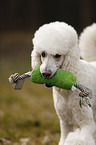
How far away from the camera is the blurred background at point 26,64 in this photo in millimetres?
4223

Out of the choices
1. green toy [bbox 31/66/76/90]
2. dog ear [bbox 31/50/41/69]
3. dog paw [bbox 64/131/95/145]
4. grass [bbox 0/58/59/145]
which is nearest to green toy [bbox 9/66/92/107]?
green toy [bbox 31/66/76/90]

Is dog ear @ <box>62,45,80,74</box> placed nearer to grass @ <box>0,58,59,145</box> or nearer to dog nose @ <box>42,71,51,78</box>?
dog nose @ <box>42,71,51,78</box>

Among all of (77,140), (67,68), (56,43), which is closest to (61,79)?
(67,68)

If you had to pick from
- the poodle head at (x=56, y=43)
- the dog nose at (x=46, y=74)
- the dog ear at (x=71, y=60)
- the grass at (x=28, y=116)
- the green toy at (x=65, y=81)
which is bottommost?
the grass at (x=28, y=116)

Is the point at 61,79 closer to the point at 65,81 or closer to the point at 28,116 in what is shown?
the point at 65,81

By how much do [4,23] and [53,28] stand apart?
33.7 ft

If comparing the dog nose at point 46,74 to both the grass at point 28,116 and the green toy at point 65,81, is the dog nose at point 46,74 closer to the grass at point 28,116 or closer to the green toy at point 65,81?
the green toy at point 65,81

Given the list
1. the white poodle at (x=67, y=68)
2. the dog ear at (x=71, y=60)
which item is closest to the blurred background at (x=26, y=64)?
the white poodle at (x=67, y=68)

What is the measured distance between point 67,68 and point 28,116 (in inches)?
105

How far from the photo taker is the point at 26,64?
31.6 feet

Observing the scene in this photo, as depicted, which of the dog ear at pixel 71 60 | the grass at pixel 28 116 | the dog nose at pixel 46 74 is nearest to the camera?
the dog nose at pixel 46 74

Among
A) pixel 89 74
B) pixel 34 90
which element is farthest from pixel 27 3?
pixel 89 74

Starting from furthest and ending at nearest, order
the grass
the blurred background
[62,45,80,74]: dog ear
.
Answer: the blurred background → the grass → [62,45,80,74]: dog ear

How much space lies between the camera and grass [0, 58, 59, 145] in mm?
3816
